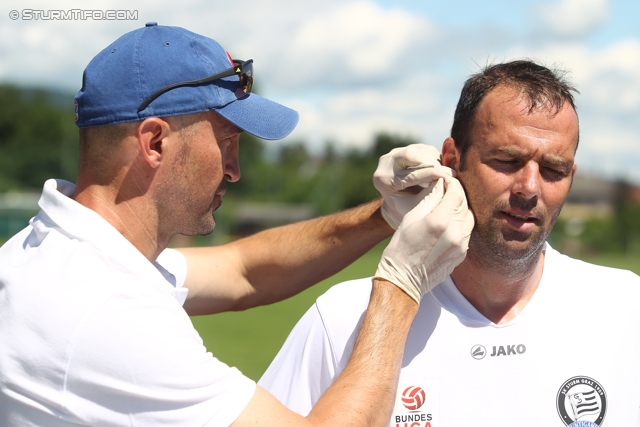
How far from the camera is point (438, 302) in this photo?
3.18m

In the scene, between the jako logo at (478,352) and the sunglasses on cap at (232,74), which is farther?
the jako logo at (478,352)

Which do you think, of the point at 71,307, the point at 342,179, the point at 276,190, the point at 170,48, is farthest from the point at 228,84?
the point at 276,190

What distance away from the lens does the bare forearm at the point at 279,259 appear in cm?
386

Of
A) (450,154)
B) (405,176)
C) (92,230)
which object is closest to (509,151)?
(450,154)

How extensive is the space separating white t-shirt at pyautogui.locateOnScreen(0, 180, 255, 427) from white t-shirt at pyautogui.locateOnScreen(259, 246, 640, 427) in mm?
681

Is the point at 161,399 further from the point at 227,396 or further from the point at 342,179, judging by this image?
the point at 342,179

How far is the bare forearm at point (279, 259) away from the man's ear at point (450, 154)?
1.77 ft

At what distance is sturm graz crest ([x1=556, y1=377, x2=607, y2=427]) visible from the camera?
2949mm

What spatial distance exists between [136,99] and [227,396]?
1100mm

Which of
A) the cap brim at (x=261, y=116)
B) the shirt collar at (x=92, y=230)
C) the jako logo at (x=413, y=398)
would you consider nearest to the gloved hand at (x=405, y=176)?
the cap brim at (x=261, y=116)

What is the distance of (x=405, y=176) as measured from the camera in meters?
3.39

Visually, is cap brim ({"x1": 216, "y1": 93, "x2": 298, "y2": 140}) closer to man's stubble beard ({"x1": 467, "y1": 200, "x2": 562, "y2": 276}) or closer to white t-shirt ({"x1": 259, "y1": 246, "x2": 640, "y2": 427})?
white t-shirt ({"x1": 259, "y1": 246, "x2": 640, "y2": 427})

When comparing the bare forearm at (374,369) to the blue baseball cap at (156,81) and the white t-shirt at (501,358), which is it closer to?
the white t-shirt at (501,358)

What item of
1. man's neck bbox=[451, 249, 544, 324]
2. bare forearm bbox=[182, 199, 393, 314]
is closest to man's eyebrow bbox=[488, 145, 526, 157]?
man's neck bbox=[451, 249, 544, 324]
